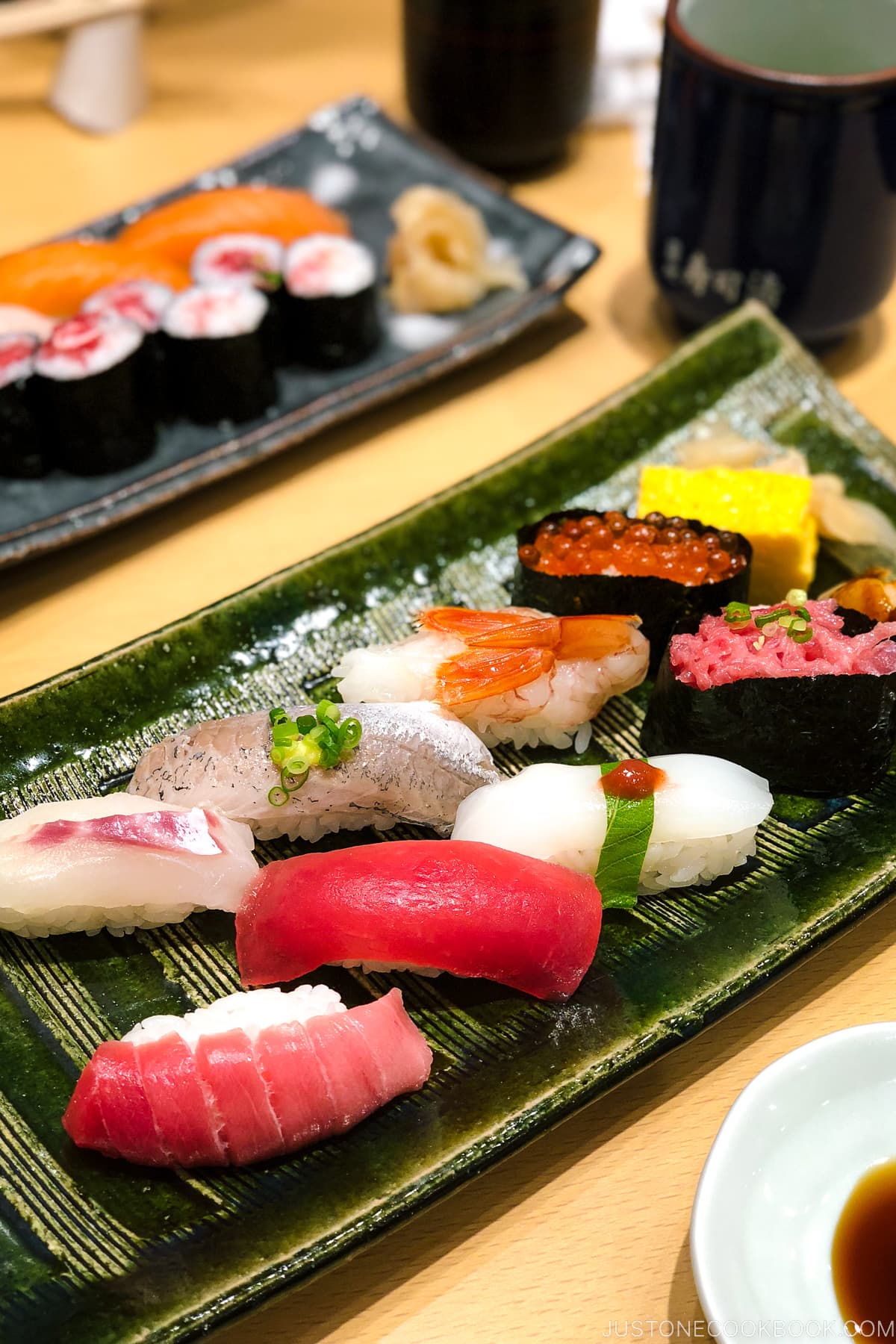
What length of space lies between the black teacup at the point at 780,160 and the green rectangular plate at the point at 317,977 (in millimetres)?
530

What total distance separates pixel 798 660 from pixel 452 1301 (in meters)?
1.13

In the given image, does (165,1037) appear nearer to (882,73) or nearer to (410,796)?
(410,796)

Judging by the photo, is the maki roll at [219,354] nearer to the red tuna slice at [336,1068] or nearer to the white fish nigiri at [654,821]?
the white fish nigiri at [654,821]

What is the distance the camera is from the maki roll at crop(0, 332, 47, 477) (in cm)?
266

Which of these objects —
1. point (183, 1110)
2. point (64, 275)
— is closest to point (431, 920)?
point (183, 1110)

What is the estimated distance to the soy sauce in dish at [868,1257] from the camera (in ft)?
4.83

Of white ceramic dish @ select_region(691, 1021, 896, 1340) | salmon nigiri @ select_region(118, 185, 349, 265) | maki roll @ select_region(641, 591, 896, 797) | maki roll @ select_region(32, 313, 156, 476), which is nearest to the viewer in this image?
white ceramic dish @ select_region(691, 1021, 896, 1340)

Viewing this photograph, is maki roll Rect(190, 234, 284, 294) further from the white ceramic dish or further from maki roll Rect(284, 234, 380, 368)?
the white ceramic dish

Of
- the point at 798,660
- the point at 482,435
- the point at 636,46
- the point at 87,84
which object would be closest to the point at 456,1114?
the point at 798,660

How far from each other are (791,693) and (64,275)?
2.15 meters

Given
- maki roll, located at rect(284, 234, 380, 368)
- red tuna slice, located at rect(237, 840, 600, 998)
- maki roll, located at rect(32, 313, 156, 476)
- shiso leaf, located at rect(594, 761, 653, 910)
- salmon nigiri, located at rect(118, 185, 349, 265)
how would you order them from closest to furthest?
red tuna slice, located at rect(237, 840, 600, 998) → shiso leaf, located at rect(594, 761, 653, 910) → maki roll, located at rect(32, 313, 156, 476) → maki roll, located at rect(284, 234, 380, 368) → salmon nigiri, located at rect(118, 185, 349, 265)

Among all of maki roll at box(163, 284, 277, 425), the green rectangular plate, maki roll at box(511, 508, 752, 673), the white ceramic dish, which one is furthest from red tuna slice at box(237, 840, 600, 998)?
maki roll at box(163, 284, 277, 425)

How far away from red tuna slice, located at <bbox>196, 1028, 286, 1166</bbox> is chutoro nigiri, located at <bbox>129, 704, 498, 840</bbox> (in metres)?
0.48

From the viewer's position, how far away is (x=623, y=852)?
6.23 feet
